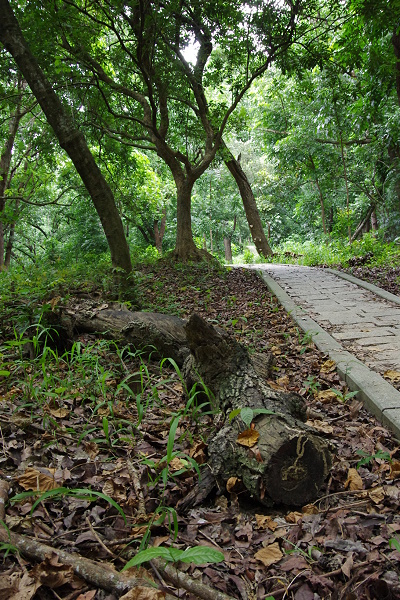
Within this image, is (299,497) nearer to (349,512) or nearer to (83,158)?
(349,512)

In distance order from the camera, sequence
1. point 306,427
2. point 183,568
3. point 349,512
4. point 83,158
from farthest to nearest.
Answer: point 83,158 < point 306,427 < point 349,512 < point 183,568

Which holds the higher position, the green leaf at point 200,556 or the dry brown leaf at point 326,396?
the green leaf at point 200,556

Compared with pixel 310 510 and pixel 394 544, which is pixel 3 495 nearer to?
pixel 310 510

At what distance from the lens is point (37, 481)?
1854 millimetres

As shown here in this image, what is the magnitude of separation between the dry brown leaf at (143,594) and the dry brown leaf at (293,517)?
2.37 ft

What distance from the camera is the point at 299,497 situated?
1.89 m

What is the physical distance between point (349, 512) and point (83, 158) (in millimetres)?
5296

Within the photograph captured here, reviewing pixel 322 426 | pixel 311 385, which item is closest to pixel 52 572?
pixel 322 426

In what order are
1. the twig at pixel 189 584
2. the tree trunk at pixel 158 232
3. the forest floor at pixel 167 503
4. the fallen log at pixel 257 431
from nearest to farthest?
the twig at pixel 189 584, the forest floor at pixel 167 503, the fallen log at pixel 257 431, the tree trunk at pixel 158 232

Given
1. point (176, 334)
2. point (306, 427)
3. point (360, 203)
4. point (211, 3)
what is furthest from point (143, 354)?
point (360, 203)

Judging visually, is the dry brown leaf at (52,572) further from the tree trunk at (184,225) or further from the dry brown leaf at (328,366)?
the tree trunk at (184,225)

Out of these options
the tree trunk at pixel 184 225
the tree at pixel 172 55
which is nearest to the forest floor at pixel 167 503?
the tree at pixel 172 55

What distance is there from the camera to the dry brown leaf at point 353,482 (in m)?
2.03

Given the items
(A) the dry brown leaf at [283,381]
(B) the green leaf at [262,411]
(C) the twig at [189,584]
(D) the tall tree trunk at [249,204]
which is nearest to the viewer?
(C) the twig at [189,584]
